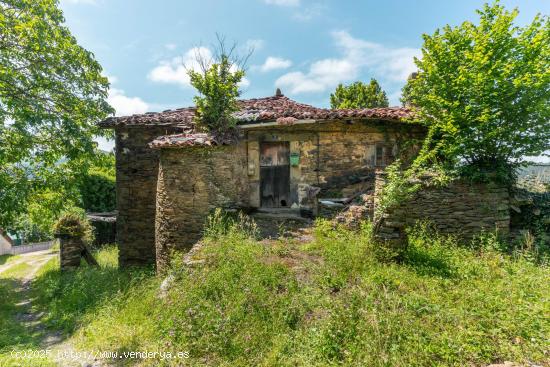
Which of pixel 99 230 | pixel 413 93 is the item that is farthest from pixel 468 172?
pixel 99 230

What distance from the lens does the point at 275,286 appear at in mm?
4219

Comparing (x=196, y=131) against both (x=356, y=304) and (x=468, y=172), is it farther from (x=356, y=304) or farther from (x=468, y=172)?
(x=468, y=172)

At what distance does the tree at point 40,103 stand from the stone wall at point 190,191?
362 centimetres

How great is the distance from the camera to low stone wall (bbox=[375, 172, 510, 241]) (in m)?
5.98

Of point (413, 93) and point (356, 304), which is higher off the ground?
point (413, 93)

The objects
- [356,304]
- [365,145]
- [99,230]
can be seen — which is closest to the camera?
[356,304]

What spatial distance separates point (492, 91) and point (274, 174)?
19.7 feet

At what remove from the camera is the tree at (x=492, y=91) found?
583 centimetres

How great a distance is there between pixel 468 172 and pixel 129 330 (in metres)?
7.56

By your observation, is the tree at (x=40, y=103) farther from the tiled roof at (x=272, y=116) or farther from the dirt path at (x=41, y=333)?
the dirt path at (x=41, y=333)

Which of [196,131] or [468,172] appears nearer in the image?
[468,172]

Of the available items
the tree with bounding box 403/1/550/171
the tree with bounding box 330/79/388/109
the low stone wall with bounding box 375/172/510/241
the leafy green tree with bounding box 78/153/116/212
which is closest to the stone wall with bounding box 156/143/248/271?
the low stone wall with bounding box 375/172/510/241

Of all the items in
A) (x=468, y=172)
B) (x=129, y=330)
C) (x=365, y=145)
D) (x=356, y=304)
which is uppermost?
(x=365, y=145)

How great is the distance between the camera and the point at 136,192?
927 cm
